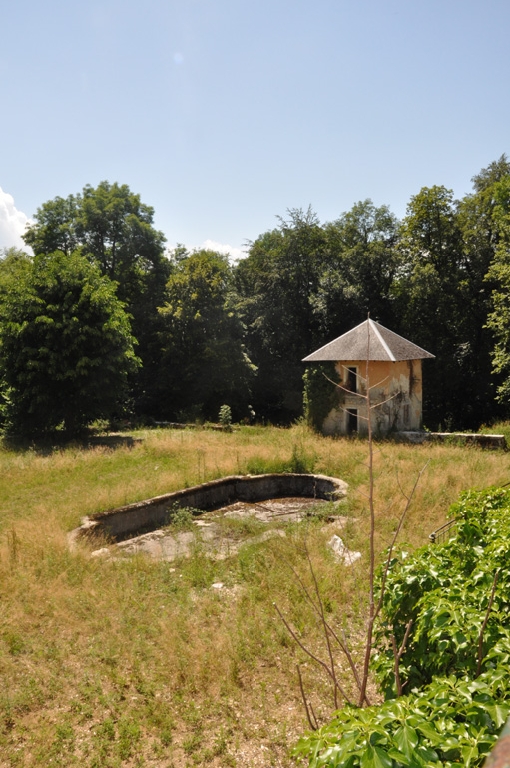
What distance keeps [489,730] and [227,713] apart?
3509 millimetres

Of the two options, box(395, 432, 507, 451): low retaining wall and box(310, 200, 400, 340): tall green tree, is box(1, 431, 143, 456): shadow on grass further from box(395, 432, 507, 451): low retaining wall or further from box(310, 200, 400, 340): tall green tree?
box(310, 200, 400, 340): tall green tree

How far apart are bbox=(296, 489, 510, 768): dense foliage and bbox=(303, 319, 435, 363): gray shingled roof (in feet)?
53.5

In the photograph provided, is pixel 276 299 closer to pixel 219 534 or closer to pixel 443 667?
pixel 219 534

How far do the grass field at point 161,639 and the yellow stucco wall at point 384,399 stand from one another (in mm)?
9276

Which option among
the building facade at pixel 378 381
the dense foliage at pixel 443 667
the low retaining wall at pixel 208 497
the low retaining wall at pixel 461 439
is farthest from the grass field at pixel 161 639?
the building facade at pixel 378 381

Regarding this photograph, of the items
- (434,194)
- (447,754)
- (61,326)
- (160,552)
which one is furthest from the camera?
(434,194)

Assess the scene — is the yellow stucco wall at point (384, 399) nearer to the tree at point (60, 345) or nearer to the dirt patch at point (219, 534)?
the dirt patch at point (219, 534)

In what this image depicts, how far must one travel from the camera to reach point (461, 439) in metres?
19.0

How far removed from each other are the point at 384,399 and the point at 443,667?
18.9m

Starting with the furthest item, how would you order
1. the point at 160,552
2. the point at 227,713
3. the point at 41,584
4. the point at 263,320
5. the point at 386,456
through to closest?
the point at 263,320
the point at 386,456
the point at 160,552
the point at 41,584
the point at 227,713

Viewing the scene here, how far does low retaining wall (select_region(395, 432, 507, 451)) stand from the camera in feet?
61.0

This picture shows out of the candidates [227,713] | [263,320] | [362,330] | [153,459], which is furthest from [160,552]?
[263,320]

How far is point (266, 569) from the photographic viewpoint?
28.0 feet

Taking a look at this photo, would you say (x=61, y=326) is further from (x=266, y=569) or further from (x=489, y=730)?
(x=489, y=730)
